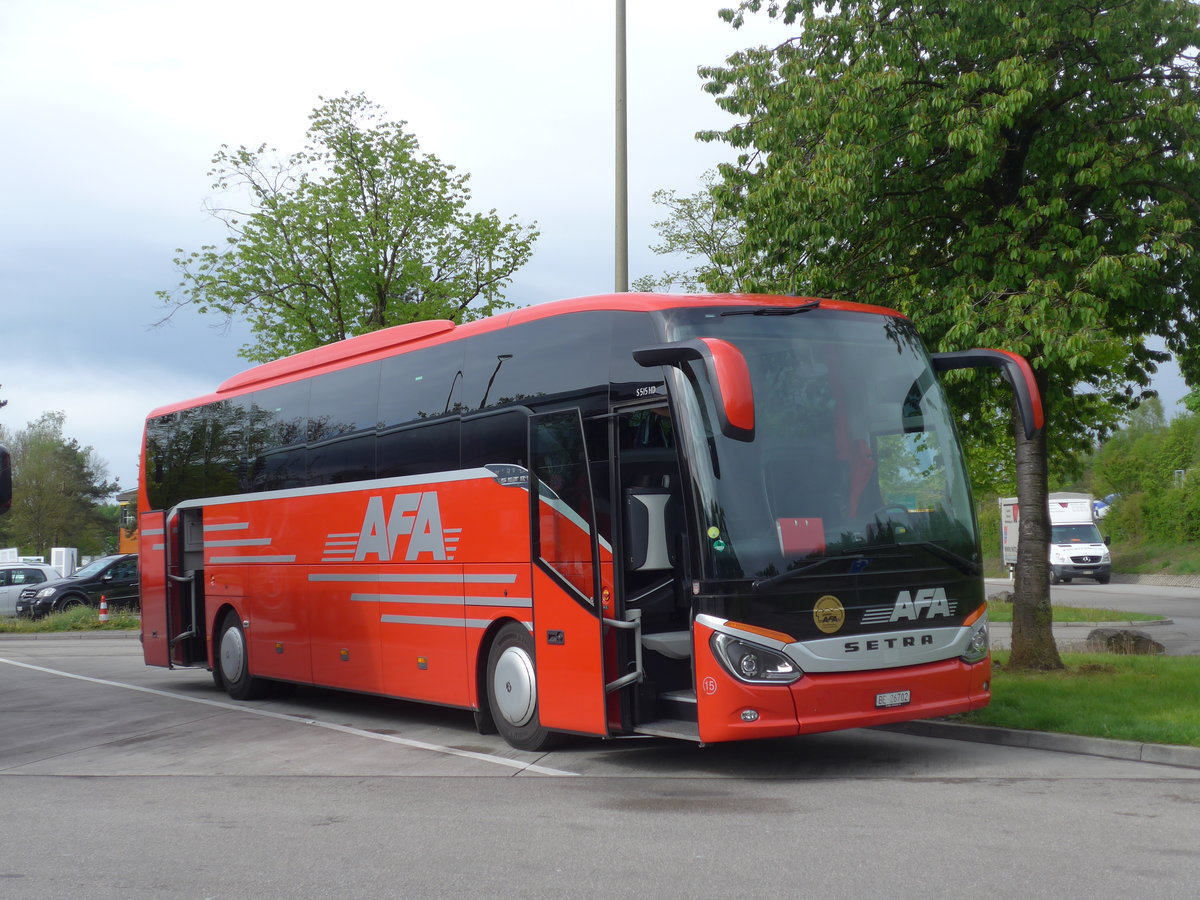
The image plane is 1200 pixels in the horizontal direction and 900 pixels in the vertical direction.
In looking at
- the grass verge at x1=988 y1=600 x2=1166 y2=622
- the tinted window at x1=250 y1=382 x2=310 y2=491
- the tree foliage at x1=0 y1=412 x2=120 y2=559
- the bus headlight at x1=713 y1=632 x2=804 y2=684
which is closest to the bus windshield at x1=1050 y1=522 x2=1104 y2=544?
the grass verge at x1=988 y1=600 x2=1166 y2=622

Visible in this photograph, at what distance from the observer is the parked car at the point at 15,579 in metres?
37.1

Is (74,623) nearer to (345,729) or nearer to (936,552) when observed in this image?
(345,729)

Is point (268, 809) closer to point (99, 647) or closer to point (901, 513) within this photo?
point (901, 513)

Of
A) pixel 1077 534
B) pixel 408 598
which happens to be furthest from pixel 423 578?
pixel 1077 534

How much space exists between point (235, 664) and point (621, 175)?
763 centimetres

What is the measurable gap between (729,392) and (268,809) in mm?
4088

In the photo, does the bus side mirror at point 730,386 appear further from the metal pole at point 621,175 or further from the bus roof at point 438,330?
the metal pole at point 621,175

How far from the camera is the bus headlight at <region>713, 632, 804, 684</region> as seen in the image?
866 centimetres

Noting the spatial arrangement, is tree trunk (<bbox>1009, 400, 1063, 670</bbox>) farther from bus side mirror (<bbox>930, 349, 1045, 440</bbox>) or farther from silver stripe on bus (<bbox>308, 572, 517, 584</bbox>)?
silver stripe on bus (<bbox>308, 572, 517, 584</bbox>)

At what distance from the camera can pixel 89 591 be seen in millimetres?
34938

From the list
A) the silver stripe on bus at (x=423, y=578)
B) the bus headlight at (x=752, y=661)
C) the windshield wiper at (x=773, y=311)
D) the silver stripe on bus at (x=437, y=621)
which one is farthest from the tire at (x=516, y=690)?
the windshield wiper at (x=773, y=311)

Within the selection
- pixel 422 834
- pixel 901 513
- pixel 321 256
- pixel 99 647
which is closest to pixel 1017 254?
pixel 901 513

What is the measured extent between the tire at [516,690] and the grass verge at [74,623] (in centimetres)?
2154

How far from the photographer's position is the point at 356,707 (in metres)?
15.0
